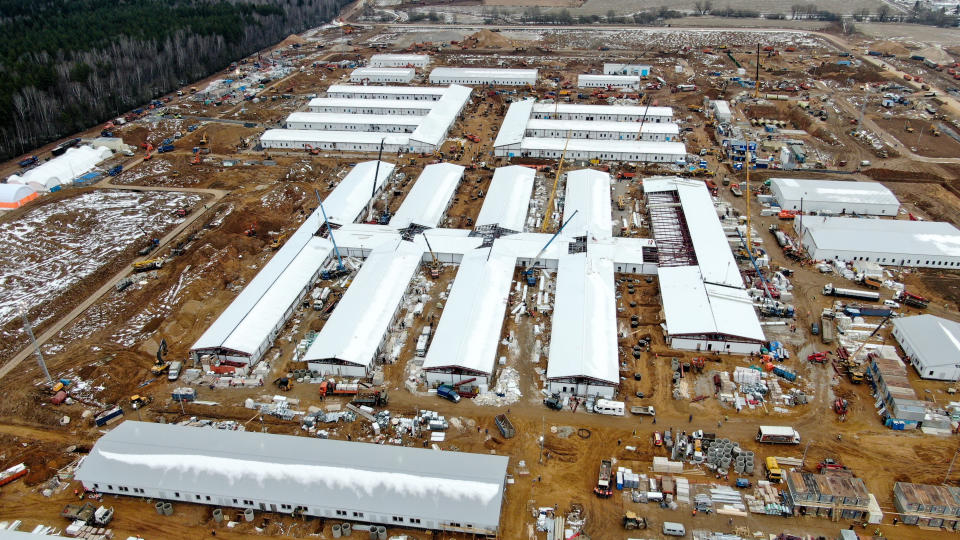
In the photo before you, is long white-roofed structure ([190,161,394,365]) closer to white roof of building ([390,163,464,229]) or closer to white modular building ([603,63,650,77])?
white roof of building ([390,163,464,229])

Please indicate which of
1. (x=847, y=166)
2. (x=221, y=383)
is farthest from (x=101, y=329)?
(x=847, y=166)

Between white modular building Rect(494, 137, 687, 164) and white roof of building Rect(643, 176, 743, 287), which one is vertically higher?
white modular building Rect(494, 137, 687, 164)

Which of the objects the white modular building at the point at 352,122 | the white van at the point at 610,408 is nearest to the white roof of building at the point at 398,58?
the white modular building at the point at 352,122

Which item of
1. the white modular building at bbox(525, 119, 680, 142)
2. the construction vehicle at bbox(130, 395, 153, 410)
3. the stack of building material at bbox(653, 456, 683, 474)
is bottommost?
the stack of building material at bbox(653, 456, 683, 474)

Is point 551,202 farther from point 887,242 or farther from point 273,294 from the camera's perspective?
point 887,242

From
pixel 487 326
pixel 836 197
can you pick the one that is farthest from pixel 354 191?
pixel 836 197

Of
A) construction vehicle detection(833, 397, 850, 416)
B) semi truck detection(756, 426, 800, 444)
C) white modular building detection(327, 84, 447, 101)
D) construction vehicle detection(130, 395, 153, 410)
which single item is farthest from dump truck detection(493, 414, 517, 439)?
white modular building detection(327, 84, 447, 101)

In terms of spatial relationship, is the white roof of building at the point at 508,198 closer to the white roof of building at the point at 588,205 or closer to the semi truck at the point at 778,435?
the white roof of building at the point at 588,205
